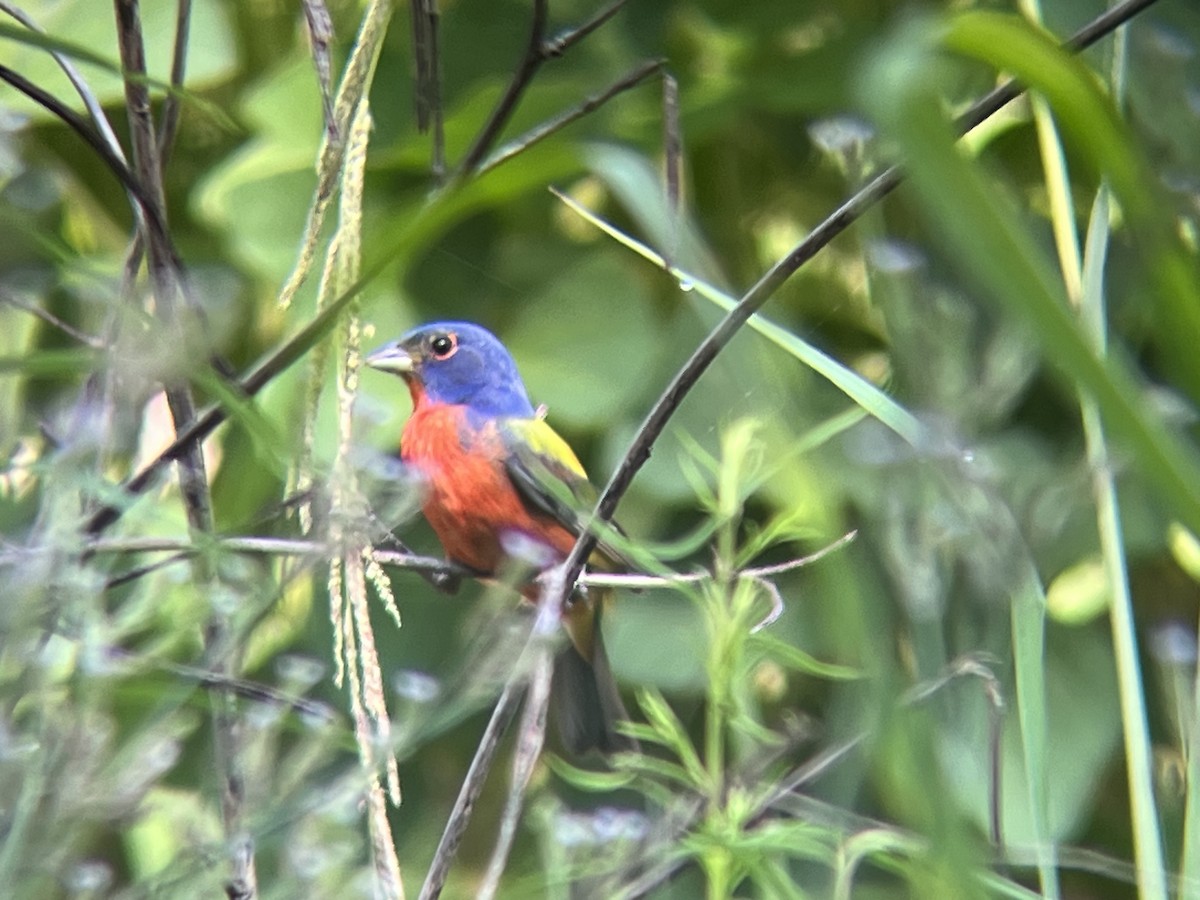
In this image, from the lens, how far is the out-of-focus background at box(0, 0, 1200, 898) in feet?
1.25

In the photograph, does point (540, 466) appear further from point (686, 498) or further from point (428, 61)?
point (428, 61)

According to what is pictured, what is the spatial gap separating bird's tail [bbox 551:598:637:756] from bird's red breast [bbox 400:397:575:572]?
0.08m

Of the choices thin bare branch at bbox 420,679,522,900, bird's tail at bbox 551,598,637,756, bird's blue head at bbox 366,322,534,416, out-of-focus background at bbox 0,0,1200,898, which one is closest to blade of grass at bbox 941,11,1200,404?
out-of-focus background at bbox 0,0,1200,898

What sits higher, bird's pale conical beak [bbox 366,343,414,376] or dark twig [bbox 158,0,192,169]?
bird's pale conical beak [bbox 366,343,414,376]

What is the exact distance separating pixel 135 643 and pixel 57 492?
1047 mm

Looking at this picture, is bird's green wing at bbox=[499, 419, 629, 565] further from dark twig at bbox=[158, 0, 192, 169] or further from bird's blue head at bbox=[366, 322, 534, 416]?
dark twig at bbox=[158, 0, 192, 169]

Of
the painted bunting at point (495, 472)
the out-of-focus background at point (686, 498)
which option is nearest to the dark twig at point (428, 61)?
the out-of-focus background at point (686, 498)

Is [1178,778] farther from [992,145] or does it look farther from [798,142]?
[798,142]

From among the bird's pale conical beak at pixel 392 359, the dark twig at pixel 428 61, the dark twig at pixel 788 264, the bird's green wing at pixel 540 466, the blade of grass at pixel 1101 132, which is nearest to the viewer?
the blade of grass at pixel 1101 132

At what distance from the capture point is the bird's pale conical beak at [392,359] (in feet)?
4.39

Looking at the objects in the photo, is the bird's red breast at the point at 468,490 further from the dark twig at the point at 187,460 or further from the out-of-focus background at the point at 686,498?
the dark twig at the point at 187,460

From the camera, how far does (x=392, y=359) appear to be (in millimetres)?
1358

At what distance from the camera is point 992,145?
4.58 ft

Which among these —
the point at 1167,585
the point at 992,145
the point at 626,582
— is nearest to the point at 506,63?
the point at 992,145
